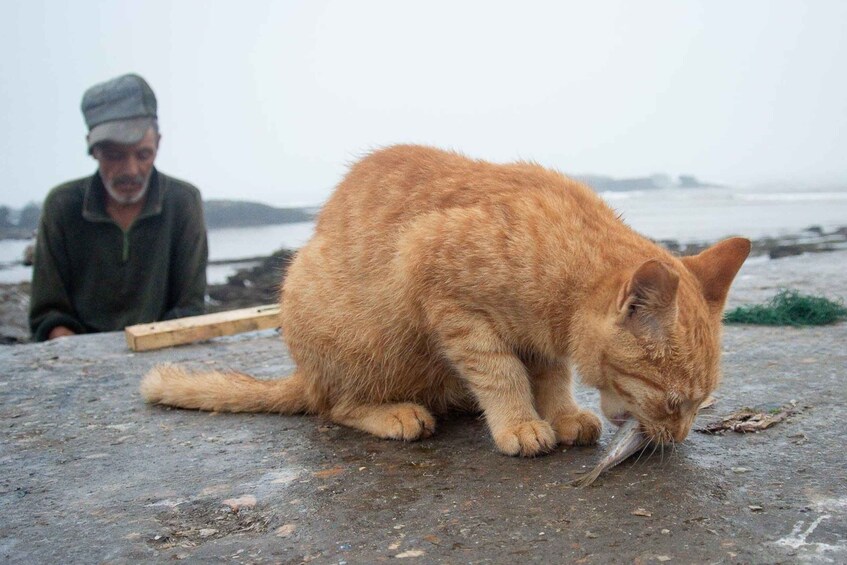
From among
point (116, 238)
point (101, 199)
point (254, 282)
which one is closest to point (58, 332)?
point (116, 238)

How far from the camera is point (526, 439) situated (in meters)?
2.66

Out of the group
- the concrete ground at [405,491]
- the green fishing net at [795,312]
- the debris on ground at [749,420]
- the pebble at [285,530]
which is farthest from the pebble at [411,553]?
the green fishing net at [795,312]

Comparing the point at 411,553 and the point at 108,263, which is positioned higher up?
the point at 108,263

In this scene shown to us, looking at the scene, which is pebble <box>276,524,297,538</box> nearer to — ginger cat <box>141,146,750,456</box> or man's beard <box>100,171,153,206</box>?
ginger cat <box>141,146,750,456</box>

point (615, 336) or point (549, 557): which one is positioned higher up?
point (615, 336)

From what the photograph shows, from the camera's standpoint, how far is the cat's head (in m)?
2.39

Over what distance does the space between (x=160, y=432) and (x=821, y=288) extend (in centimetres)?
451

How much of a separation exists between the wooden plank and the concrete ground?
4.11ft

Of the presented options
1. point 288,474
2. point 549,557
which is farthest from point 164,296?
point 549,557

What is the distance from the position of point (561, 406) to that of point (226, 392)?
1.42m

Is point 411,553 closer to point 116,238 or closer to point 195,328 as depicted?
point 195,328

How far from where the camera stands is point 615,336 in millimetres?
2521

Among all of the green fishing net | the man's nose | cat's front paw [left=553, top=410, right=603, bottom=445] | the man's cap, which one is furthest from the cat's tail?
the man's cap

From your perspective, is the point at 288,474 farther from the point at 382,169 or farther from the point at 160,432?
the point at 382,169
